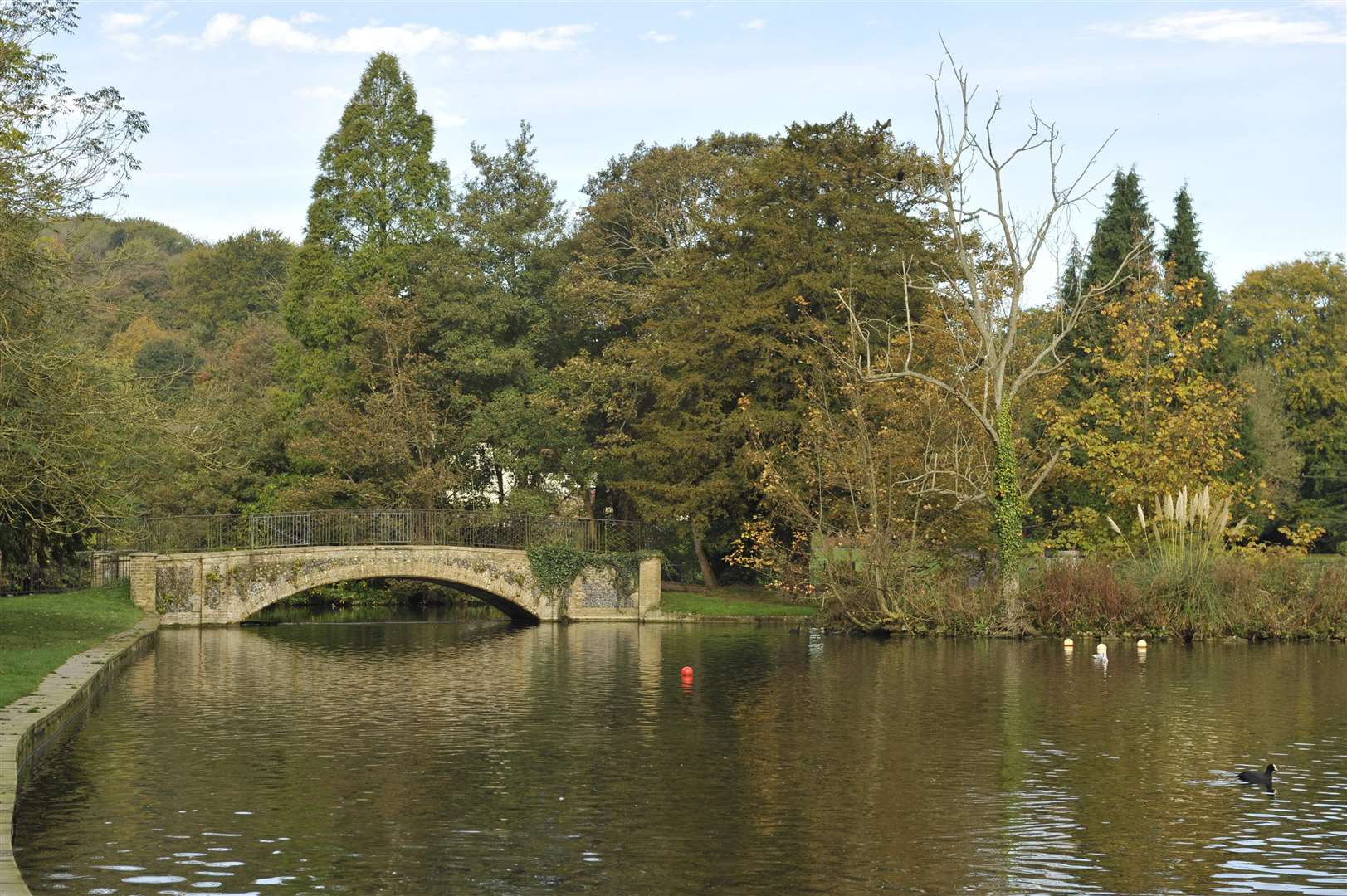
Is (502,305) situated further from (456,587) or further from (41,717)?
(41,717)

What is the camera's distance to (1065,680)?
26922mm

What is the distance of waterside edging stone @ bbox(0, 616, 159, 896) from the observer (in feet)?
38.7

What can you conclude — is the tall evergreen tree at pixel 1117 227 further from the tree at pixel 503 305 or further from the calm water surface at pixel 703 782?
the calm water surface at pixel 703 782

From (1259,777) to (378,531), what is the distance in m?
35.4

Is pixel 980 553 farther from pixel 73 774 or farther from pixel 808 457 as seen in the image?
pixel 73 774

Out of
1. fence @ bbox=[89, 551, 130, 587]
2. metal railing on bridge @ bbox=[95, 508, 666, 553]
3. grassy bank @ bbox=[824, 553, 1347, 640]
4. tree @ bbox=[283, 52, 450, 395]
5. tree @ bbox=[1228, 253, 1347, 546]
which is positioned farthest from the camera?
tree @ bbox=[1228, 253, 1347, 546]

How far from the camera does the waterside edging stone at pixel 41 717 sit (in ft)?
38.7

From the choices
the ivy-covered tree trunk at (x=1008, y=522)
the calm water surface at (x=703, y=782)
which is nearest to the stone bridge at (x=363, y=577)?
the ivy-covered tree trunk at (x=1008, y=522)

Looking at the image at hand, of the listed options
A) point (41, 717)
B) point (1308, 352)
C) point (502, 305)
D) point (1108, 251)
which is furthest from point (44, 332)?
point (1308, 352)

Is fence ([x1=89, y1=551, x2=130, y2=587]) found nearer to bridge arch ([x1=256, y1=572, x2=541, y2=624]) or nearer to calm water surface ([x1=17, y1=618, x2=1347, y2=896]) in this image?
bridge arch ([x1=256, y1=572, x2=541, y2=624])

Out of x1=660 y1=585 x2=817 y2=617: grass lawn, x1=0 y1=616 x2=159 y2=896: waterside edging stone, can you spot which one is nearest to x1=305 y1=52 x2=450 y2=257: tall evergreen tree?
x1=660 y1=585 x2=817 y2=617: grass lawn

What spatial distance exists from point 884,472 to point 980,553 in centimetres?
386

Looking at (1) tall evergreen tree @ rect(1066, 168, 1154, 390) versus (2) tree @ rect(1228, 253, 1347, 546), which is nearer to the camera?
(1) tall evergreen tree @ rect(1066, 168, 1154, 390)

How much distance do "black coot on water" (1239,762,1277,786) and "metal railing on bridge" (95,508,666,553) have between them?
3269 cm
